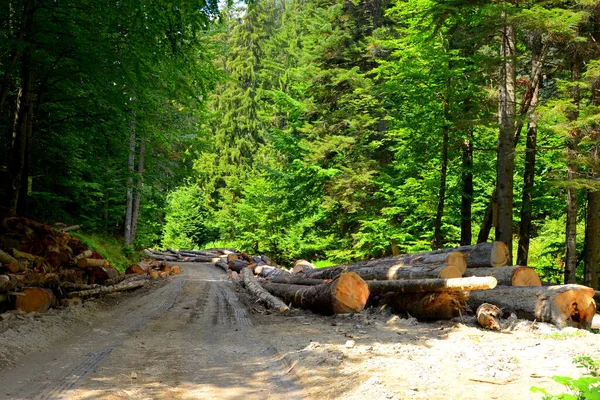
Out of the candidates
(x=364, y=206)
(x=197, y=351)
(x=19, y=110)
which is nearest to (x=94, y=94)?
(x=19, y=110)

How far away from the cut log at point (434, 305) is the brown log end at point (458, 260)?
137 centimetres

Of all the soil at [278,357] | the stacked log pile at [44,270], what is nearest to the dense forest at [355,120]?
the stacked log pile at [44,270]

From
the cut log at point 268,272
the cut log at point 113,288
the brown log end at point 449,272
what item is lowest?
the cut log at point 268,272

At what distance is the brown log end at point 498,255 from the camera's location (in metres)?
9.31

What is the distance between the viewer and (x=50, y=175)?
14016 mm

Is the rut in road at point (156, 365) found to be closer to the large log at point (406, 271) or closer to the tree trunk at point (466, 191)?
the large log at point (406, 271)

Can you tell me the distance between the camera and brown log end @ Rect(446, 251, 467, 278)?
921 centimetres

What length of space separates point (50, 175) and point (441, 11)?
41.3 ft

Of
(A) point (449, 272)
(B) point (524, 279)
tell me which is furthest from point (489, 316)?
(B) point (524, 279)

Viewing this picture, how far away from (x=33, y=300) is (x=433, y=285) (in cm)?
710

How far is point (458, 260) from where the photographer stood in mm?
9297

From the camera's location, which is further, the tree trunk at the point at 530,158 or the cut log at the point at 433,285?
the tree trunk at the point at 530,158

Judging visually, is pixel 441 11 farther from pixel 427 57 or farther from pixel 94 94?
pixel 94 94

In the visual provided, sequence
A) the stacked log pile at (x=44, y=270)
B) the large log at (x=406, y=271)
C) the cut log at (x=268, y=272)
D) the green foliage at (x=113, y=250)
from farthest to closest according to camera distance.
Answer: the cut log at (x=268, y=272), the green foliage at (x=113, y=250), the large log at (x=406, y=271), the stacked log pile at (x=44, y=270)
